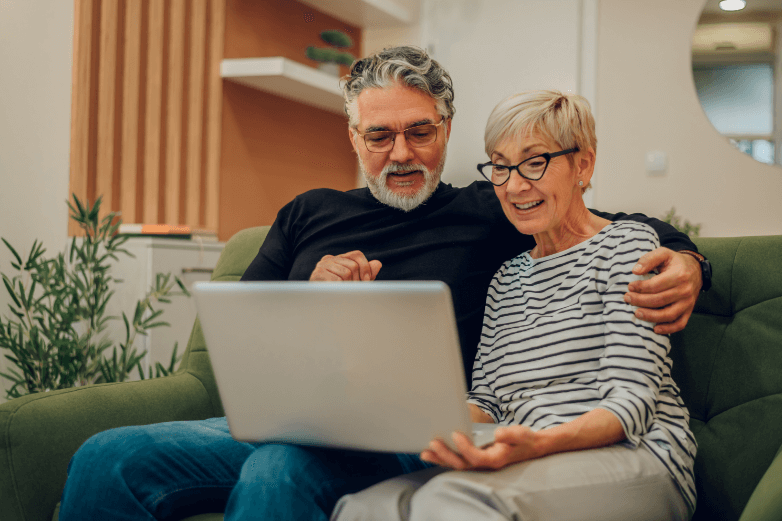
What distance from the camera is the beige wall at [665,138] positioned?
312 centimetres

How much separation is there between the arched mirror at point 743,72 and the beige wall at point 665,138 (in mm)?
61

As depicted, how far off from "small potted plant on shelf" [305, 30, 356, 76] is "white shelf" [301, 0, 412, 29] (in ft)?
0.90

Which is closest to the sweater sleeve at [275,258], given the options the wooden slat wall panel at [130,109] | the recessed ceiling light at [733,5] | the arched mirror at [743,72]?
the wooden slat wall panel at [130,109]

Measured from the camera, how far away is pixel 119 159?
9.26ft

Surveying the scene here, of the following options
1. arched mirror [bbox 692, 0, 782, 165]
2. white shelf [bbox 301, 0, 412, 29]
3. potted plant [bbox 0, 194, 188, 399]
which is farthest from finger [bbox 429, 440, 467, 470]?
white shelf [bbox 301, 0, 412, 29]

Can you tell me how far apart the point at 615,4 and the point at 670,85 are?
0.48 metres

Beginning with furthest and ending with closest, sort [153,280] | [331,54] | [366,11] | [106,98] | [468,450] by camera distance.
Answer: [366,11]
[331,54]
[106,98]
[153,280]
[468,450]

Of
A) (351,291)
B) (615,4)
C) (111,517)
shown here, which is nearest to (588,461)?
(351,291)

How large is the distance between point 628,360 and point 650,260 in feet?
0.50

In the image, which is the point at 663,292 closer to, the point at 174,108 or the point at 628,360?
the point at 628,360

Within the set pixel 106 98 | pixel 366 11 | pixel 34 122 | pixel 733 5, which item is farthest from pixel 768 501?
pixel 366 11

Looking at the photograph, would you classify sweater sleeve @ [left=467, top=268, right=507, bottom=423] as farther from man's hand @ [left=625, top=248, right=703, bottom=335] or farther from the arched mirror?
the arched mirror

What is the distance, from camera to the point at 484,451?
0.81m

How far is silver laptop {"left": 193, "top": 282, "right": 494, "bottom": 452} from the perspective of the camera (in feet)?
2.44
